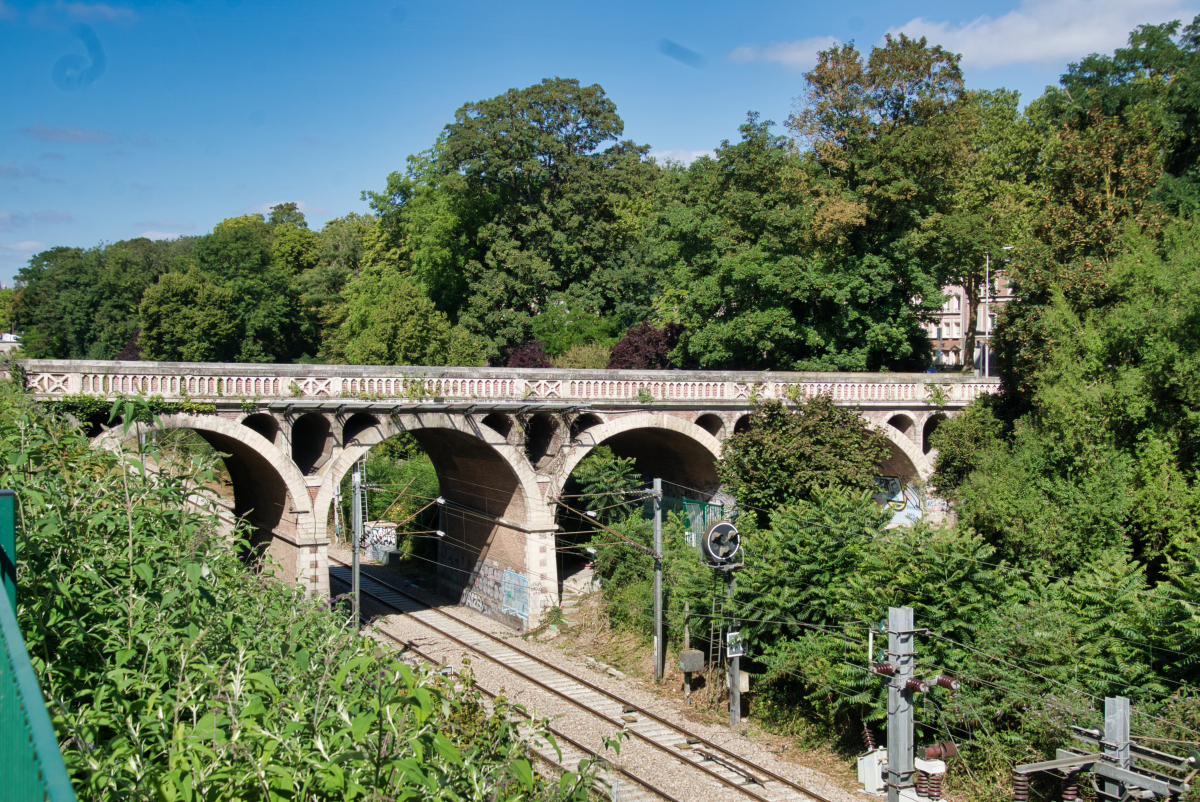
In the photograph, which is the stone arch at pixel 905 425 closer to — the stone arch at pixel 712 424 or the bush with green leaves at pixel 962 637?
the stone arch at pixel 712 424

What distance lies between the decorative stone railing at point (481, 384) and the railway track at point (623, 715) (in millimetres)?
6725

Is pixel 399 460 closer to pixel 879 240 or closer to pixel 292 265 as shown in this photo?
pixel 879 240

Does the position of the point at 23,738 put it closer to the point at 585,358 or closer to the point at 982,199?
the point at 585,358

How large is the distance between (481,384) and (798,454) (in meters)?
8.67

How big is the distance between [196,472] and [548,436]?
1893cm

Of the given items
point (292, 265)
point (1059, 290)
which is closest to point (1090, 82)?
point (1059, 290)

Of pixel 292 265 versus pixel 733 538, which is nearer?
pixel 733 538

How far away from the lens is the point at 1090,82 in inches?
1256

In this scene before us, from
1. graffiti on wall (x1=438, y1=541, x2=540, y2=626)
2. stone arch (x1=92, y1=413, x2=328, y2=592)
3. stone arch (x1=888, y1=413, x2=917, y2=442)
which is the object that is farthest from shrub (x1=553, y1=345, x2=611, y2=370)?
stone arch (x1=92, y1=413, x2=328, y2=592)

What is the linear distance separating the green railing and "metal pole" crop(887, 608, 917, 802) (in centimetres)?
1022

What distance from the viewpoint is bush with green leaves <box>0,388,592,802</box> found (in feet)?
15.4

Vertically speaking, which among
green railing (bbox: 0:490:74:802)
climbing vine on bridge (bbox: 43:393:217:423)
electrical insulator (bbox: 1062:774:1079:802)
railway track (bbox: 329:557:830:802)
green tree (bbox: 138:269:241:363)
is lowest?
railway track (bbox: 329:557:830:802)

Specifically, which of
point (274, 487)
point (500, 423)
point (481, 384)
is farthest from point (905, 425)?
point (274, 487)

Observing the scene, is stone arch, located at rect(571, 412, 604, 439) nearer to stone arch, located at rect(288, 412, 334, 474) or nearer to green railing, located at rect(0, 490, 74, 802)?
stone arch, located at rect(288, 412, 334, 474)
